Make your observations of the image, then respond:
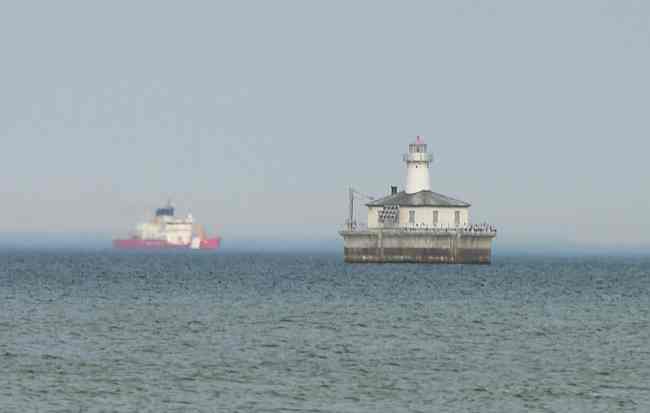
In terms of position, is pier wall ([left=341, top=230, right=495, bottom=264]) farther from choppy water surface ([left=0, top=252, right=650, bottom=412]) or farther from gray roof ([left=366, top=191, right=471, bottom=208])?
choppy water surface ([left=0, top=252, right=650, bottom=412])

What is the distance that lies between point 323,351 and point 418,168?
78.9m

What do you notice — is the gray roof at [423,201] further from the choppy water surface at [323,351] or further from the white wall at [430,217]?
the choppy water surface at [323,351]

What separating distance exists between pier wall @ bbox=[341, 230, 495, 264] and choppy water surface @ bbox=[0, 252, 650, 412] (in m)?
37.6

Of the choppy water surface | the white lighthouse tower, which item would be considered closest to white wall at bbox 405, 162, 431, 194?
the white lighthouse tower

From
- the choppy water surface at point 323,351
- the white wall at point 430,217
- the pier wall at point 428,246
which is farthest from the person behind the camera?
the pier wall at point 428,246

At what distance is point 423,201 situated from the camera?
392 feet

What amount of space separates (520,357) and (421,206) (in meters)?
76.1

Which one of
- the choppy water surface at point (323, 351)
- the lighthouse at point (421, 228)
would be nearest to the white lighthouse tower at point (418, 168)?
the lighthouse at point (421, 228)

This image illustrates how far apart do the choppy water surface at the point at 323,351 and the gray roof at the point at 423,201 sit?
38.0m

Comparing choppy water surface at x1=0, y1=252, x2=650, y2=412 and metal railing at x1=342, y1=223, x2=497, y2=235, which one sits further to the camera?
metal railing at x1=342, y1=223, x2=497, y2=235

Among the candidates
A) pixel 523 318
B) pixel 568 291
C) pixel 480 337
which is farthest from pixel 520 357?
pixel 568 291

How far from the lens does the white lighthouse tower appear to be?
122375mm

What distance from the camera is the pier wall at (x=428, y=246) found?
391 ft

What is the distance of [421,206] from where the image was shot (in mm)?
119250
